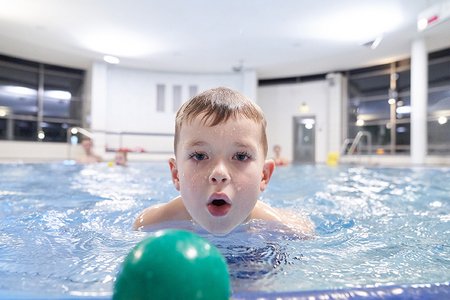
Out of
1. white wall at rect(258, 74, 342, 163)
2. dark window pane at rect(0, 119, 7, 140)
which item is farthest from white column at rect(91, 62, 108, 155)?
white wall at rect(258, 74, 342, 163)

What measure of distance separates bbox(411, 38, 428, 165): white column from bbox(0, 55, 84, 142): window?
43.4 feet

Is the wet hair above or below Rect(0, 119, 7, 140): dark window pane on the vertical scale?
below

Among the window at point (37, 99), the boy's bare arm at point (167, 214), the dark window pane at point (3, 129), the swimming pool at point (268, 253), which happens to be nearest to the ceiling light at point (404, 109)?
the swimming pool at point (268, 253)

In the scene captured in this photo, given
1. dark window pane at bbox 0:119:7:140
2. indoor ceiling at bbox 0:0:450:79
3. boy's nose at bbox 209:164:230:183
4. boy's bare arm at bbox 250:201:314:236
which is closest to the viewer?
boy's nose at bbox 209:164:230:183

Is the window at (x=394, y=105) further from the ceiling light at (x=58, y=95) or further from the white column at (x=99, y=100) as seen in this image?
the ceiling light at (x=58, y=95)

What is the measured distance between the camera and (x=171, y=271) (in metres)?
0.63

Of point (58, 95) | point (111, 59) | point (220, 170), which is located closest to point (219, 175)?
point (220, 170)

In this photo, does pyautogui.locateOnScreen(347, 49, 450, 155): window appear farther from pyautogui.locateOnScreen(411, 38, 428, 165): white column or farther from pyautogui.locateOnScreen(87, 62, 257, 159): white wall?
pyautogui.locateOnScreen(87, 62, 257, 159): white wall

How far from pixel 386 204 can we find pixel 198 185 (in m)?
2.57

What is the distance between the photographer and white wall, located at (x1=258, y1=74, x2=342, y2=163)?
15727 mm

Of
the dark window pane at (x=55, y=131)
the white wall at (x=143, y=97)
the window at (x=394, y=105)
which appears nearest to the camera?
the window at (x=394, y=105)

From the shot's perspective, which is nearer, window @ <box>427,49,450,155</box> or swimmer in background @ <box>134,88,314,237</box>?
swimmer in background @ <box>134,88,314,237</box>

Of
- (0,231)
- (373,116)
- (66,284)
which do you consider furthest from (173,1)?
(373,116)

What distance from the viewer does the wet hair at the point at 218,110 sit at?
4.42 ft
